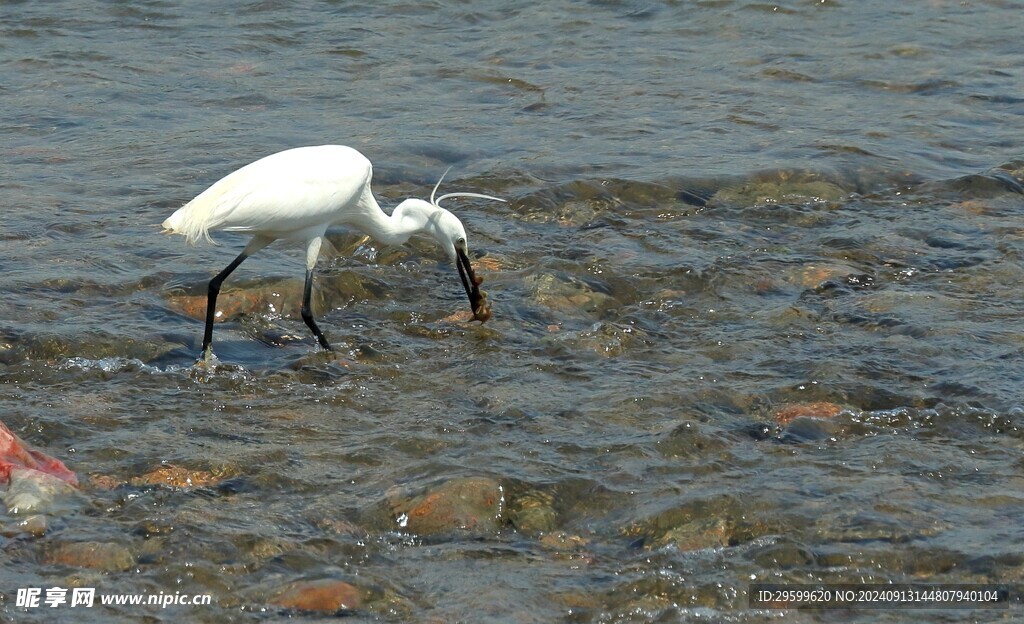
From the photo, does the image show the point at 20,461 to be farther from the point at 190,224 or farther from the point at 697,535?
the point at 697,535

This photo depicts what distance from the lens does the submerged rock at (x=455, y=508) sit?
14.9ft

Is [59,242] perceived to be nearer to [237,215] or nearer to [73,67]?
[237,215]

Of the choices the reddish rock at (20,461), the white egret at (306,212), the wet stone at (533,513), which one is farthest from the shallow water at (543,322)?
the white egret at (306,212)

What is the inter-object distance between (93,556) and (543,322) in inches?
117

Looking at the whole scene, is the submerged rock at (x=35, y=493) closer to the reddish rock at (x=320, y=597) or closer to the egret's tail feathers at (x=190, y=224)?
the reddish rock at (x=320, y=597)

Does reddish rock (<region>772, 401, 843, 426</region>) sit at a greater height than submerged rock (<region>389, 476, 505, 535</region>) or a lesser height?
lesser

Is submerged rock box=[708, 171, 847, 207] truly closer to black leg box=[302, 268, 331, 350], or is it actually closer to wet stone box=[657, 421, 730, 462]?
black leg box=[302, 268, 331, 350]

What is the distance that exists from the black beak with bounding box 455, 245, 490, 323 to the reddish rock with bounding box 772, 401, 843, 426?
1.78 metres

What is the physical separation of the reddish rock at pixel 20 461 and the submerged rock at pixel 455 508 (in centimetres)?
120

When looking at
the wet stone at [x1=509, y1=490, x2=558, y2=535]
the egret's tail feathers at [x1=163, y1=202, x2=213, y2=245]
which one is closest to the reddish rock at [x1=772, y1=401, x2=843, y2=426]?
the wet stone at [x1=509, y1=490, x2=558, y2=535]

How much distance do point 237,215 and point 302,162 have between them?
439 millimetres

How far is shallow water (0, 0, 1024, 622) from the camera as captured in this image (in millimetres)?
4348

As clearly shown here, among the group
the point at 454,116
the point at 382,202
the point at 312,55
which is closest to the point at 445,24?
the point at 312,55

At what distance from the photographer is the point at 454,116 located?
1023 centimetres
